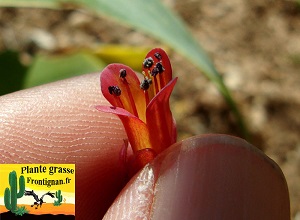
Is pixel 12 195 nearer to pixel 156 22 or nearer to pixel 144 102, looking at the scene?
pixel 144 102

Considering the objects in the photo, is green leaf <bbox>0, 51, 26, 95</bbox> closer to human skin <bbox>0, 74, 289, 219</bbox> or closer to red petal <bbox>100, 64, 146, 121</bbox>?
human skin <bbox>0, 74, 289, 219</bbox>

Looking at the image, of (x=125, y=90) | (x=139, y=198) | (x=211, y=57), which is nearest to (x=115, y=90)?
(x=125, y=90)

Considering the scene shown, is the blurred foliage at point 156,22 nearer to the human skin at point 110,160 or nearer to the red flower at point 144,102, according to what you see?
the human skin at point 110,160

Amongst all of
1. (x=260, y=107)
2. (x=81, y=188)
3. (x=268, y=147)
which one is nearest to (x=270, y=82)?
(x=260, y=107)

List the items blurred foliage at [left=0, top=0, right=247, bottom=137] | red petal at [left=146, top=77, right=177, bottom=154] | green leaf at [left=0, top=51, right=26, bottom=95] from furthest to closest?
green leaf at [left=0, top=51, right=26, bottom=95], blurred foliage at [left=0, top=0, right=247, bottom=137], red petal at [left=146, top=77, right=177, bottom=154]

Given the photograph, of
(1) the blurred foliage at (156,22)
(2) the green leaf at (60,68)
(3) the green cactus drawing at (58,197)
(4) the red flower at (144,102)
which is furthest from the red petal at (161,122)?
(2) the green leaf at (60,68)

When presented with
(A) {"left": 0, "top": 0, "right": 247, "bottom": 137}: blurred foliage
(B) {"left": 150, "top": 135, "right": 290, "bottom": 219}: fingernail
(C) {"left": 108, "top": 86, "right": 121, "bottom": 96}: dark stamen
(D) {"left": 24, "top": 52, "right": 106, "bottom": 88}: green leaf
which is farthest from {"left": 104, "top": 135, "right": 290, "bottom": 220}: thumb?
(D) {"left": 24, "top": 52, "right": 106, "bottom": 88}: green leaf

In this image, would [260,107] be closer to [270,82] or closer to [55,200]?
[270,82]
